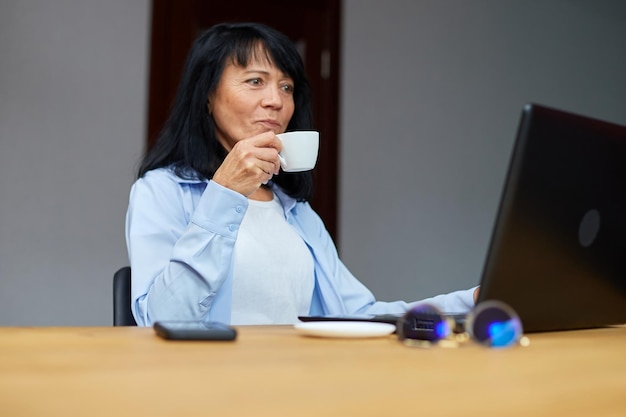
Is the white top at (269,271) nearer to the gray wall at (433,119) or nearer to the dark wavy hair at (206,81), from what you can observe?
the dark wavy hair at (206,81)

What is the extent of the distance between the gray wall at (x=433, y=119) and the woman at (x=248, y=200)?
1.96 meters

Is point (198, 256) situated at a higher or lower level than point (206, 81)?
lower

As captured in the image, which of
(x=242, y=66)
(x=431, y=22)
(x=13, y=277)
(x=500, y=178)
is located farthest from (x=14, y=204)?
(x=500, y=178)

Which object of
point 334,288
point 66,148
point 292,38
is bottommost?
point 334,288

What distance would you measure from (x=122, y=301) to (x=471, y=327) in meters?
0.84

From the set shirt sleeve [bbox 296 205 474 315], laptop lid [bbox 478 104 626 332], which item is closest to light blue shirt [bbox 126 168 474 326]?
shirt sleeve [bbox 296 205 474 315]

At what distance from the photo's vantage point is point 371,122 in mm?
3869

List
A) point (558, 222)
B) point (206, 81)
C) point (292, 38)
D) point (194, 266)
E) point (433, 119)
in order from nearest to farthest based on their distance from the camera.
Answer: point (558, 222) → point (194, 266) → point (206, 81) → point (292, 38) → point (433, 119)

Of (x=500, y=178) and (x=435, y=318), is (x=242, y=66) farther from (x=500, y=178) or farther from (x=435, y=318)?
(x=500, y=178)

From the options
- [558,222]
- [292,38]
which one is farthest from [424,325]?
[292,38]

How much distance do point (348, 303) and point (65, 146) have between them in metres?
1.77

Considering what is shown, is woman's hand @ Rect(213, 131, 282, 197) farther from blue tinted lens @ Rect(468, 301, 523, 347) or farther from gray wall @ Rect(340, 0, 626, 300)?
gray wall @ Rect(340, 0, 626, 300)

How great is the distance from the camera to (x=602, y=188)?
0.91m

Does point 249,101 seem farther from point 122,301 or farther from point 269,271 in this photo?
point 122,301
